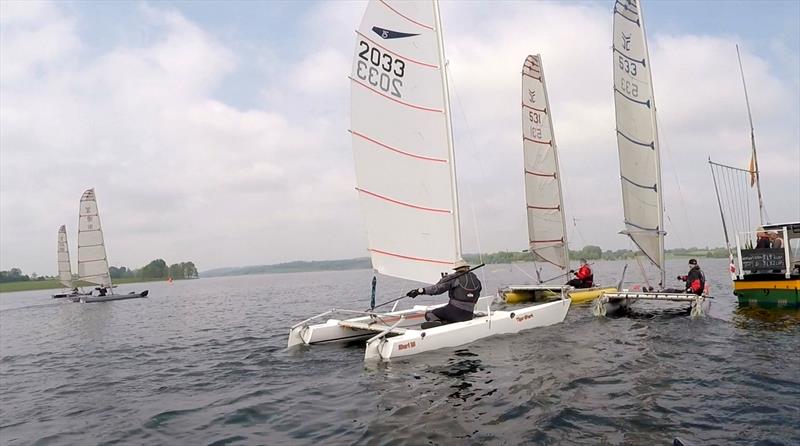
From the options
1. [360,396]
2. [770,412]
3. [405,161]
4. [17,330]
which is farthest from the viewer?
[17,330]

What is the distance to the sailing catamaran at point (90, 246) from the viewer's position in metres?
41.8

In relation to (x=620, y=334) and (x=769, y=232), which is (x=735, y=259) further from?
(x=620, y=334)

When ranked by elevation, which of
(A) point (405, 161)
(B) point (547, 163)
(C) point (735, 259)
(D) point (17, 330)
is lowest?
(D) point (17, 330)

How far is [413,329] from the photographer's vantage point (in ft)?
37.0

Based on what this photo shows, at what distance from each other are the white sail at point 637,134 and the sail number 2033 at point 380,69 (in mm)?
10142

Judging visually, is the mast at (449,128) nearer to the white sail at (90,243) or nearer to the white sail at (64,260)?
the white sail at (90,243)

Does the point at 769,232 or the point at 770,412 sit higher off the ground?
the point at 769,232

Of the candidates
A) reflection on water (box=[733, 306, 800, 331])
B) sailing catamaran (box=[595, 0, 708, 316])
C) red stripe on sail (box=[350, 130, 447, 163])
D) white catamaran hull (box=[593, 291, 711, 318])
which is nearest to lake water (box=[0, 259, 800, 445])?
reflection on water (box=[733, 306, 800, 331])

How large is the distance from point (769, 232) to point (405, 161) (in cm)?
1340

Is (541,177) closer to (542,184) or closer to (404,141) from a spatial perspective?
(542,184)

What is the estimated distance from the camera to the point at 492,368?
9.48 metres

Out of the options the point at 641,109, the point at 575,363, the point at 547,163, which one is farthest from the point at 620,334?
the point at 547,163

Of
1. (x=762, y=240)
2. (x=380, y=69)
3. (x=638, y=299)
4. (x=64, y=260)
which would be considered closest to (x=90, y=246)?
(x=64, y=260)

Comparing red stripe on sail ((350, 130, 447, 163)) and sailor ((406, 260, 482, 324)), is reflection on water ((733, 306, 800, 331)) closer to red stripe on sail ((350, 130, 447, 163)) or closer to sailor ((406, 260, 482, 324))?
sailor ((406, 260, 482, 324))
